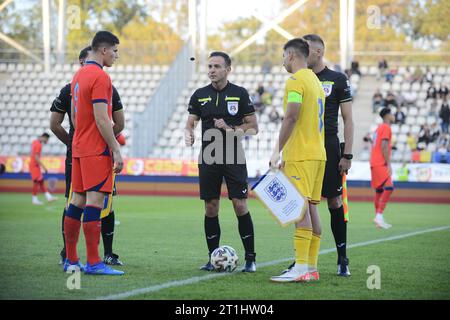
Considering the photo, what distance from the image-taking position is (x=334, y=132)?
26.9 ft

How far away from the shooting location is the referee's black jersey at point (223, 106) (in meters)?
8.45

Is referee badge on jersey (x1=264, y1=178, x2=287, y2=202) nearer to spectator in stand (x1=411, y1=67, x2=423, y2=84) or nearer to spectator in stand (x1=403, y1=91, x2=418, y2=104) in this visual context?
spectator in stand (x1=403, y1=91, x2=418, y2=104)

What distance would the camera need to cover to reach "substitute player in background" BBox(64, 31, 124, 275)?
757 centimetres

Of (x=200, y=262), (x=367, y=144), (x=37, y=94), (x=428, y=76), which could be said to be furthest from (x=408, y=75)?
(x=200, y=262)

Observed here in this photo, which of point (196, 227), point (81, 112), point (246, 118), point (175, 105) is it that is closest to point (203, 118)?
point (246, 118)

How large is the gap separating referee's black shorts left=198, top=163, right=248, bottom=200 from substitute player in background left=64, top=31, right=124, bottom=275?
1150 millimetres

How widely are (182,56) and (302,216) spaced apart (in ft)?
89.7

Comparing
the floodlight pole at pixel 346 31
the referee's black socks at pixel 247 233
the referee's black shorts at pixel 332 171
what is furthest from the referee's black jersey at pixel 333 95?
the floodlight pole at pixel 346 31

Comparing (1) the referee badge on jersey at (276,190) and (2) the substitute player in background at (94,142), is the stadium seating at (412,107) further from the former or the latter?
(2) the substitute player in background at (94,142)

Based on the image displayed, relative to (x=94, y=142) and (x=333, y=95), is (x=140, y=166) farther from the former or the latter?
(x=94, y=142)

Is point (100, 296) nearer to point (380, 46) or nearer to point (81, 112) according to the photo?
point (81, 112)

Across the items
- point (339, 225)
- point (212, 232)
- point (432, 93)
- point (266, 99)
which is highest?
point (432, 93)

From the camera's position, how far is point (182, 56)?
112 feet

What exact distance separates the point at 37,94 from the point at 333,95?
29656 millimetres
